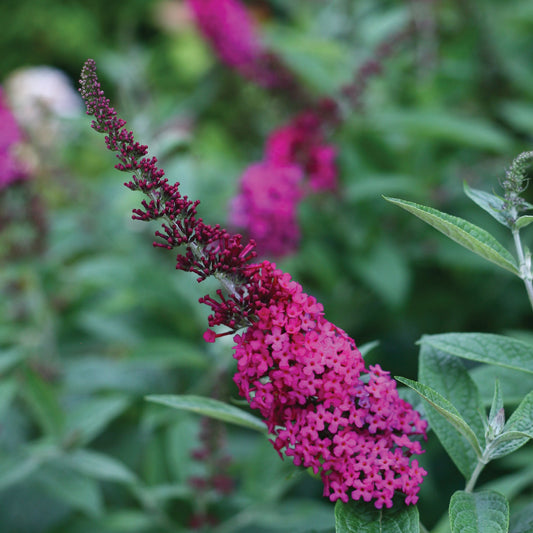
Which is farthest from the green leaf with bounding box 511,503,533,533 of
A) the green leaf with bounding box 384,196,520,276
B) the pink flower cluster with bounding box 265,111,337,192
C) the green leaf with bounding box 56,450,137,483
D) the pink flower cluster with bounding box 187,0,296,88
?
the pink flower cluster with bounding box 187,0,296,88

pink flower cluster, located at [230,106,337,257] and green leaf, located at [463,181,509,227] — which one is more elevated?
pink flower cluster, located at [230,106,337,257]

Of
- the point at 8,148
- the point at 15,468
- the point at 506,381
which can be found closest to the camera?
the point at 506,381

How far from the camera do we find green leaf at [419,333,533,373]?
90 cm

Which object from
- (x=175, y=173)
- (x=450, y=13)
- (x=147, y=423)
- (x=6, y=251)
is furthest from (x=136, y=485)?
(x=450, y=13)

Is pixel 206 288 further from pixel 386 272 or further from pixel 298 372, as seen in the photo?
pixel 298 372

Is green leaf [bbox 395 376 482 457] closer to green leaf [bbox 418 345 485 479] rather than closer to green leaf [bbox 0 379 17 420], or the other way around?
green leaf [bbox 418 345 485 479]

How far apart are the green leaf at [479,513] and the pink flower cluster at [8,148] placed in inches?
62.0

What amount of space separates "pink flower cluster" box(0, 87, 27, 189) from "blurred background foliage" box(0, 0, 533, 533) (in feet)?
0.13

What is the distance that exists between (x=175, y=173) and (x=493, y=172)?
Result: 1108 mm

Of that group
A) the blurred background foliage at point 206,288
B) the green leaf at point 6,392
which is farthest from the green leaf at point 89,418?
the green leaf at point 6,392

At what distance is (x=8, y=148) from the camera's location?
6.60 ft

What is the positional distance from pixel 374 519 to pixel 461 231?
370mm

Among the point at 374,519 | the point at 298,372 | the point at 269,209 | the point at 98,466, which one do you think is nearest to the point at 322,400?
the point at 298,372

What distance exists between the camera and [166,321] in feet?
7.32
